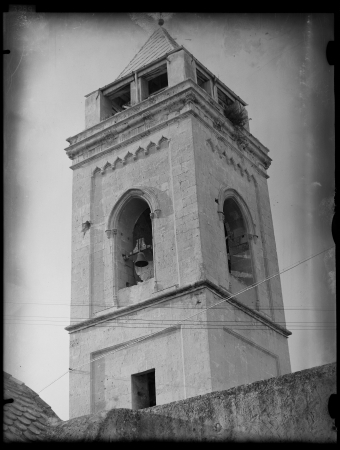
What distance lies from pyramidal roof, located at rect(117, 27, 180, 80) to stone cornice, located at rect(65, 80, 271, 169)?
1.81 m

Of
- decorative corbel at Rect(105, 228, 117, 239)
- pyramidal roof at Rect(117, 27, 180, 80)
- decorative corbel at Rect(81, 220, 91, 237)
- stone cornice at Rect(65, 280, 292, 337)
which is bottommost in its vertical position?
stone cornice at Rect(65, 280, 292, 337)

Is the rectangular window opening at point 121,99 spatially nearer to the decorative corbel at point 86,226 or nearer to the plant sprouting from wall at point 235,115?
the plant sprouting from wall at point 235,115

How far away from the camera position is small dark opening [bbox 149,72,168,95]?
832 inches

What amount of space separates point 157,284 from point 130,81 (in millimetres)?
6338

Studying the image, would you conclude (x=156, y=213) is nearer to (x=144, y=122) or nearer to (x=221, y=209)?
(x=221, y=209)

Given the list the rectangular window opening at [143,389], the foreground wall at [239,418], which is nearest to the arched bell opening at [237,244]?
the rectangular window opening at [143,389]

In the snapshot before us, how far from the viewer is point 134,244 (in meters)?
18.4

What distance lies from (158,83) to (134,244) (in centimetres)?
548

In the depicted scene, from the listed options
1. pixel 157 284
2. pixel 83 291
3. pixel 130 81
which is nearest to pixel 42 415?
pixel 157 284

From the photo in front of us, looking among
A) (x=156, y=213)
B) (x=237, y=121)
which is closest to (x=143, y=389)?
(x=156, y=213)

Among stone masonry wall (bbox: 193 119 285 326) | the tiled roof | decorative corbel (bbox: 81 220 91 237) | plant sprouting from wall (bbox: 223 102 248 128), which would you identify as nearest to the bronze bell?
stone masonry wall (bbox: 193 119 285 326)

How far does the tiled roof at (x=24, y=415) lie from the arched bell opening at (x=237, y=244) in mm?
10405

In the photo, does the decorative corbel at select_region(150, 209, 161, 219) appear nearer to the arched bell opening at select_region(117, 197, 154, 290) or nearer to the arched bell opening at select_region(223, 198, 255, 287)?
the arched bell opening at select_region(117, 197, 154, 290)

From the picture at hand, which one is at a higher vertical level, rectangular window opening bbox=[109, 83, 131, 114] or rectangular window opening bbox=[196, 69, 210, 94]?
rectangular window opening bbox=[109, 83, 131, 114]
